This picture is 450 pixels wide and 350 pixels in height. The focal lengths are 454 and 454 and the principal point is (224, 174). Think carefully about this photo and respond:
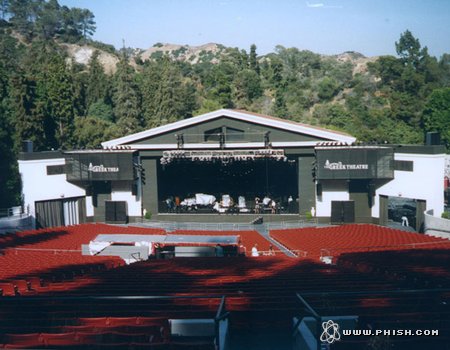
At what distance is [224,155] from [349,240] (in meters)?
11.4

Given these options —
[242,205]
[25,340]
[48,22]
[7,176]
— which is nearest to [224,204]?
[242,205]

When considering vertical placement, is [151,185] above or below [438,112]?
below

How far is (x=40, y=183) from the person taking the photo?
3106 centimetres

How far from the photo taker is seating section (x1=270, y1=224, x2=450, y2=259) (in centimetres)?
1903

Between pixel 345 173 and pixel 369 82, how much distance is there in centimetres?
6910

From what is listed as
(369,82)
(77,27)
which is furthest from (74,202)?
(77,27)

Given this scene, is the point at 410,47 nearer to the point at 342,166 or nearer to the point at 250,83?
the point at 250,83

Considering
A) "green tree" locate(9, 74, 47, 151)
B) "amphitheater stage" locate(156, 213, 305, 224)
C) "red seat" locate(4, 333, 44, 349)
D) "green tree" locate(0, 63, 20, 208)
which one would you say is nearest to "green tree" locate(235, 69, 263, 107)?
"green tree" locate(9, 74, 47, 151)

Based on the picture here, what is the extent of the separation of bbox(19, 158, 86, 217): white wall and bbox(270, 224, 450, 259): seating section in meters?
15.3

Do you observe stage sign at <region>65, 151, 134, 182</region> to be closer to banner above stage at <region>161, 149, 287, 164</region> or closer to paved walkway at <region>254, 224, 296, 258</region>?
banner above stage at <region>161, 149, 287, 164</region>

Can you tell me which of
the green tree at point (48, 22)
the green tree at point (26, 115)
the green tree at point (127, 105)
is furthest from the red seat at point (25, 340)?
the green tree at point (48, 22)

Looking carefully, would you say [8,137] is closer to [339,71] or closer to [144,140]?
[144,140]

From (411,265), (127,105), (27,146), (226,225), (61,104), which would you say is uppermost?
(127,105)

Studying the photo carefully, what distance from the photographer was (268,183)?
33625mm
